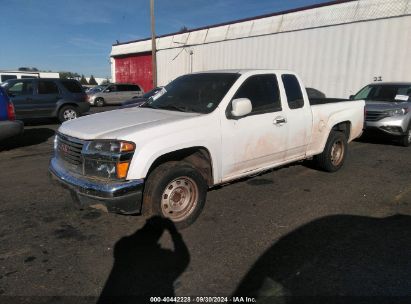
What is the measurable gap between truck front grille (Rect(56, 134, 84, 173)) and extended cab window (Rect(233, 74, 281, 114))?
200 centimetres

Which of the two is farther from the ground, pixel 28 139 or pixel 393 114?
pixel 393 114

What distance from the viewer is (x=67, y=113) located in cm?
1359

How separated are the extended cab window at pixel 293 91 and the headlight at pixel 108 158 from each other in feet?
8.94

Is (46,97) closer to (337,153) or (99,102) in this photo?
(337,153)

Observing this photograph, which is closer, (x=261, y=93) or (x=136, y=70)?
(x=261, y=93)

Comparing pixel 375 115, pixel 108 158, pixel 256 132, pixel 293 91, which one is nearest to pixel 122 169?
pixel 108 158

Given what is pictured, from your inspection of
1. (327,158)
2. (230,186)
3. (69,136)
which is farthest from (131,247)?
(327,158)

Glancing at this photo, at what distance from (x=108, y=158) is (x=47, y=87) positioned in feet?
35.6

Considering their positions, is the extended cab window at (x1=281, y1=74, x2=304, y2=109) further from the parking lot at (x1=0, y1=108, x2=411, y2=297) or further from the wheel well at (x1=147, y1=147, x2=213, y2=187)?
the wheel well at (x1=147, y1=147, x2=213, y2=187)

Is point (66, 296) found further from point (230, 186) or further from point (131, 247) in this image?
point (230, 186)

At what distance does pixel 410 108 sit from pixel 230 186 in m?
6.14

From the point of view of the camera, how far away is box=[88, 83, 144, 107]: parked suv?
83.5 ft

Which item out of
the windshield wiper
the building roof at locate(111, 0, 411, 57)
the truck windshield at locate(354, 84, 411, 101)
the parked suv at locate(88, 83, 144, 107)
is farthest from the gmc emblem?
the parked suv at locate(88, 83, 144, 107)

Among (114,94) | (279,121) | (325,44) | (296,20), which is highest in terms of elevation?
(296,20)
